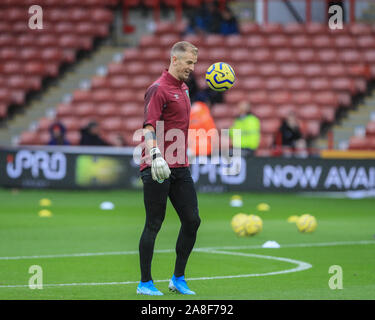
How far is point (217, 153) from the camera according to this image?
935 inches

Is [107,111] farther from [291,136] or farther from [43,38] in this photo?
[291,136]

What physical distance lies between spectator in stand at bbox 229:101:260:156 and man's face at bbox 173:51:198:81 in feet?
47.3

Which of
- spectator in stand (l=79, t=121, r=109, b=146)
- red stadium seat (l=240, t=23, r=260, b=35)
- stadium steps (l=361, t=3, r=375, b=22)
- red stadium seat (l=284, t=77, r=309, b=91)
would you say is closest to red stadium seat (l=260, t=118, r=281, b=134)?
red stadium seat (l=284, t=77, r=309, b=91)

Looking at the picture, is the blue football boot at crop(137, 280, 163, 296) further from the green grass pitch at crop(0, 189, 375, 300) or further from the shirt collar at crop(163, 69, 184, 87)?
the shirt collar at crop(163, 69, 184, 87)

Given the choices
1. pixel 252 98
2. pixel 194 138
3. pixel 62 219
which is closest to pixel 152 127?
pixel 62 219

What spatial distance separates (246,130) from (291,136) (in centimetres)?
155

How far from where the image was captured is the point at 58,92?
3173 cm

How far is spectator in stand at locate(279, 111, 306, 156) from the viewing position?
2430cm

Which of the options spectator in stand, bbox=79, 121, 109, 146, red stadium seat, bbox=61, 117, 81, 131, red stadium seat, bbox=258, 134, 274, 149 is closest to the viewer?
spectator in stand, bbox=79, 121, 109, 146

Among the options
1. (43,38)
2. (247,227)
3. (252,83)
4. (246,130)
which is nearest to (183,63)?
(247,227)

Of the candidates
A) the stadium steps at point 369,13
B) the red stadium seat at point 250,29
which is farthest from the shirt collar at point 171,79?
the stadium steps at point 369,13

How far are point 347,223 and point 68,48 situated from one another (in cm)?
1790

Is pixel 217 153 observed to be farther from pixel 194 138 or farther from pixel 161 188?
pixel 161 188

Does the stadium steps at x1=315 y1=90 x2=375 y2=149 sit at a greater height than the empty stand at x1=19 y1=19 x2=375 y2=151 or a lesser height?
lesser
